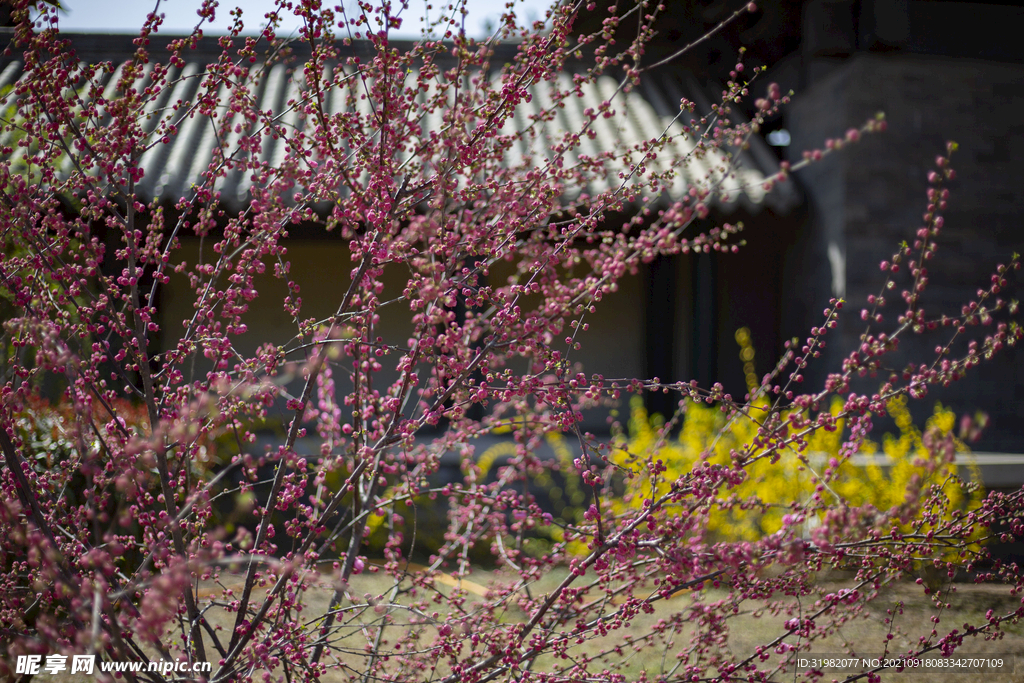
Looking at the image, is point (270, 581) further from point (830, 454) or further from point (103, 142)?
point (830, 454)

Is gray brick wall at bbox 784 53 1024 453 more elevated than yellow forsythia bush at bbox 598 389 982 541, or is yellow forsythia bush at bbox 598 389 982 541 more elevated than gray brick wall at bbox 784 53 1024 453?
gray brick wall at bbox 784 53 1024 453

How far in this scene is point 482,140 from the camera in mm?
1774

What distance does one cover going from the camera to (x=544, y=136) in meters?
5.00

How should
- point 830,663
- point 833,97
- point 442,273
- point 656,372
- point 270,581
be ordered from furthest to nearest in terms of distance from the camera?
point 656,372
point 833,97
point 830,663
point 270,581
point 442,273

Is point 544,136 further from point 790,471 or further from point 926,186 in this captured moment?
point 926,186

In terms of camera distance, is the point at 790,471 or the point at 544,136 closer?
the point at 790,471

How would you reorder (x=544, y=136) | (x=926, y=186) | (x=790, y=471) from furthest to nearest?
(x=926, y=186)
(x=544, y=136)
(x=790, y=471)

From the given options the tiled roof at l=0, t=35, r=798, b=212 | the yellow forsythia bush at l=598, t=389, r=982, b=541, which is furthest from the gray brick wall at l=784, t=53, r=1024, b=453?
the yellow forsythia bush at l=598, t=389, r=982, b=541

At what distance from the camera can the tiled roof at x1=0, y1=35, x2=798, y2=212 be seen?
5.00 m

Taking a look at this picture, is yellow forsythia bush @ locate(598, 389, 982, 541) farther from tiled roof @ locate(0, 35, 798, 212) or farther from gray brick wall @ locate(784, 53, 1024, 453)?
tiled roof @ locate(0, 35, 798, 212)

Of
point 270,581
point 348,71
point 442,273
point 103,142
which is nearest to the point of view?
point 442,273

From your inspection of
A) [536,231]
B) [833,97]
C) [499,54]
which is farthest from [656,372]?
[536,231]

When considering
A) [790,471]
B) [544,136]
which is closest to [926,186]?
[790,471]

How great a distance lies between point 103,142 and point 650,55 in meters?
5.84
